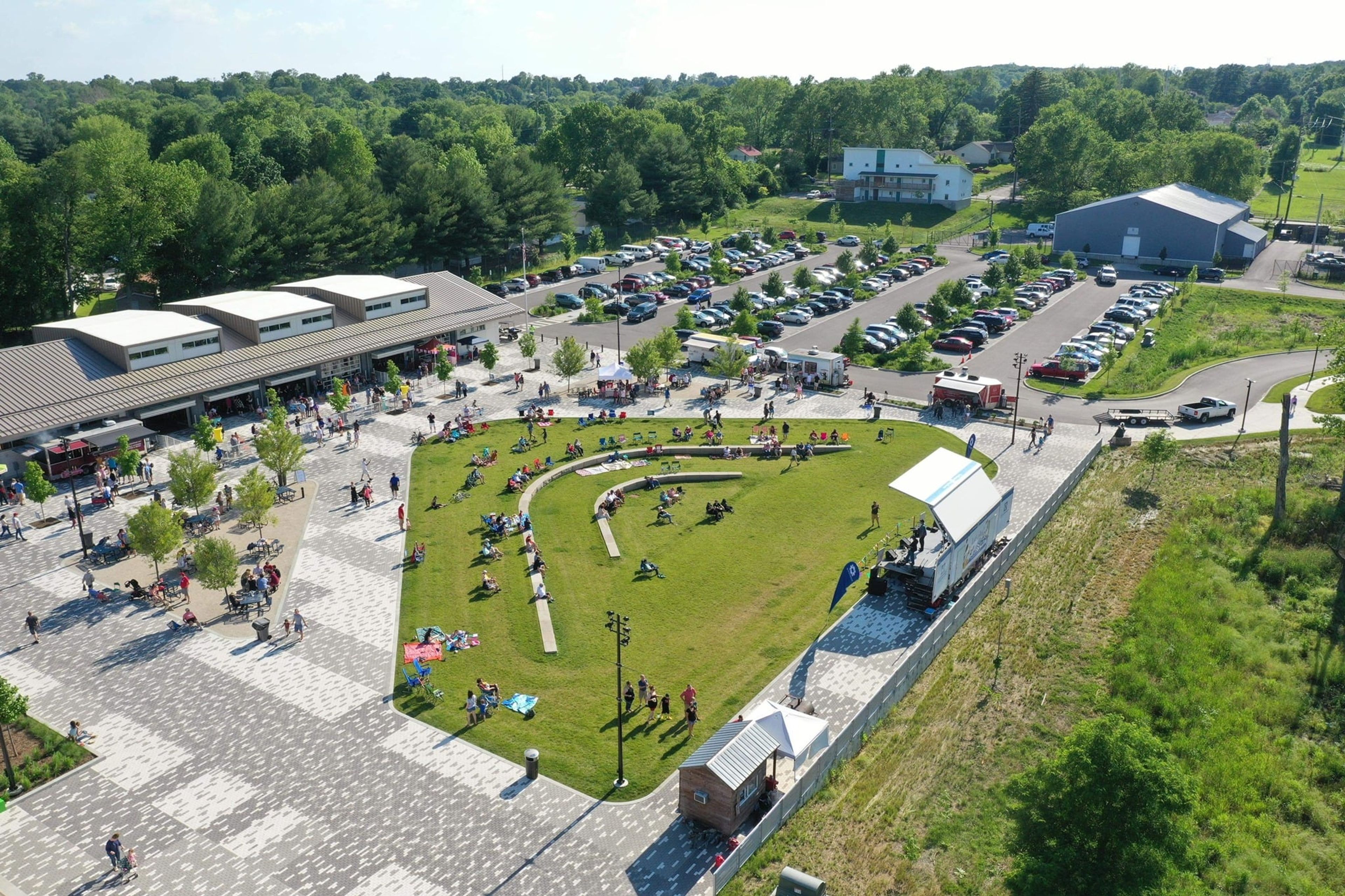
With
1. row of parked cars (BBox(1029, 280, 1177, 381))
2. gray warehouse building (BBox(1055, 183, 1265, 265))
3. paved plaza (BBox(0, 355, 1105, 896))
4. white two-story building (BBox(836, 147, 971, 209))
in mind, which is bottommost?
paved plaza (BBox(0, 355, 1105, 896))

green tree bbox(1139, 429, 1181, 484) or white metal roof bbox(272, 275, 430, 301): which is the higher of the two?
white metal roof bbox(272, 275, 430, 301)

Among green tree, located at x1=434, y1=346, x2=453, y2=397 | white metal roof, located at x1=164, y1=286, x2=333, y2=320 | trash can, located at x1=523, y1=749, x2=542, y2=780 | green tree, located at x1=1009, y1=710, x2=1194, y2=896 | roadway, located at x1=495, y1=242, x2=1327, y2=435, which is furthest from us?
green tree, located at x1=434, y1=346, x2=453, y2=397

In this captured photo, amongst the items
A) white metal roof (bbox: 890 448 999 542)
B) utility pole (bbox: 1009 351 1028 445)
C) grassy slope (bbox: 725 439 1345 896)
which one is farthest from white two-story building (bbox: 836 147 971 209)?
white metal roof (bbox: 890 448 999 542)

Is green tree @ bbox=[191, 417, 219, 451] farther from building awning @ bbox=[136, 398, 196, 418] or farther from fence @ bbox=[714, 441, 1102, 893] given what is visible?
fence @ bbox=[714, 441, 1102, 893]

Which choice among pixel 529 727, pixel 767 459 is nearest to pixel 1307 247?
pixel 767 459

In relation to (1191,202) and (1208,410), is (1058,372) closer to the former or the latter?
(1208,410)

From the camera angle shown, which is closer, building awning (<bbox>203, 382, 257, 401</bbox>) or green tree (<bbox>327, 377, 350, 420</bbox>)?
green tree (<bbox>327, 377, 350, 420</bbox>)

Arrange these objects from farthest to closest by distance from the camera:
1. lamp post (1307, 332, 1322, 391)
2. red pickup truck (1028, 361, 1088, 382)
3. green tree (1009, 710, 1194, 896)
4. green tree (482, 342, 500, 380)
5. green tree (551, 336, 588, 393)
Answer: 1. red pickup truck (1028, 361, 1088, 382)
2. green tree (482, 342, 500, 380)
3. green tree (551, 336, 588, 393)
4. lamp post (1307, 332, 1322, 391)
5. green tree (1009, 710, 1194, 896)

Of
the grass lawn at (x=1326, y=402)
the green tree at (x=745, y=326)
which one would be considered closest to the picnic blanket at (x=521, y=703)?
the green tree at (x=745, y=326)
